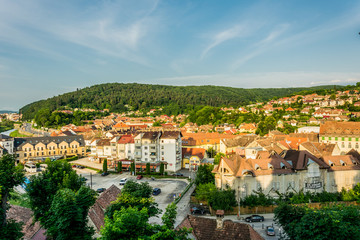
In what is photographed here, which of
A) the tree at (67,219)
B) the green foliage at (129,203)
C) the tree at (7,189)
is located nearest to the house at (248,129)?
the green foliage at (129,203)

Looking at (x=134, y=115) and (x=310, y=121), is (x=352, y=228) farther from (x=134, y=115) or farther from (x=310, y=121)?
(x=134, y=115)

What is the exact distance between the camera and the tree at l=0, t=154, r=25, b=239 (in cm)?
1962

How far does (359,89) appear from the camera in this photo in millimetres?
150125

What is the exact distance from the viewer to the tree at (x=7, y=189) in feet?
64.4

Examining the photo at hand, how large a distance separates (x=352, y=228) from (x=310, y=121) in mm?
96793

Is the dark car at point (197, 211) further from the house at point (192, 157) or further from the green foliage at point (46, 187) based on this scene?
the house at point (192, 157)

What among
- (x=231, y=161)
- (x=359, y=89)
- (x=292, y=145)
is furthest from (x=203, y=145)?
(x=359, y=89)

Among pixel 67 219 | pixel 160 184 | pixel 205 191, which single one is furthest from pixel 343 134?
pixel 67 219

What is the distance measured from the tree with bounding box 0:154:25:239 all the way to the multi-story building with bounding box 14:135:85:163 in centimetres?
5076

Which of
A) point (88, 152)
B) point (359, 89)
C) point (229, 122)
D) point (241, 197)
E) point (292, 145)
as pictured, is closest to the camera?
point (241, 197)

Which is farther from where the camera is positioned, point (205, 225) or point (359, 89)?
point (359, 89)

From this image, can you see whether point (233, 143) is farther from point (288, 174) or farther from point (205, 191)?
point (205, 191)

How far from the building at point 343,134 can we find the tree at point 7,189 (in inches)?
2472

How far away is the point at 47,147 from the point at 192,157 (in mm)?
45144
